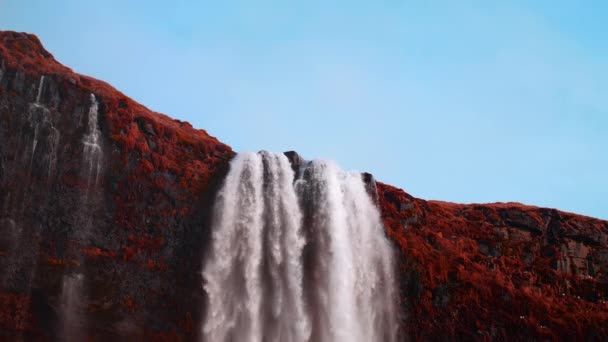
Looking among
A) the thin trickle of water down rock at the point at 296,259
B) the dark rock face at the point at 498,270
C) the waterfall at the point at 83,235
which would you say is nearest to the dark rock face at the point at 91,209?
the waterfall at the point at 83,235

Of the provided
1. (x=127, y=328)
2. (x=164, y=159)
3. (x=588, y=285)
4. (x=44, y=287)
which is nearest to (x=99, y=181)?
(x=164, y=159)

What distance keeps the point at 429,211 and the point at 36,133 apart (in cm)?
2784

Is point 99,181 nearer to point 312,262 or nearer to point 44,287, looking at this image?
point 44,287

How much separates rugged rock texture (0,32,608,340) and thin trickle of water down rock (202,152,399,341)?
3.97ft

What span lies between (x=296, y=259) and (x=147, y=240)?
9460mm

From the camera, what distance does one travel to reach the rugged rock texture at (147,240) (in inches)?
1286

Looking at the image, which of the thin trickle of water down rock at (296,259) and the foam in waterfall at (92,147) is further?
the foam in waterfall at (92,147)

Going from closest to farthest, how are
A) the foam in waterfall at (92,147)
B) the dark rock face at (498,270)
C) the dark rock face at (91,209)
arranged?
1. the dark rock face at (91,209)
2. the foam in waterfall at (92,147)
3. the dark rock face at (498,270)

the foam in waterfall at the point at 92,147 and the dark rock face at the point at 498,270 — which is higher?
the foam in waterfall at the point at 92,147

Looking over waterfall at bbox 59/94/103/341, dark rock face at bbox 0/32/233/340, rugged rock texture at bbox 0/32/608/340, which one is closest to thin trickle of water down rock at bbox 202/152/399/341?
rugged rock texture at bbox 0/32/608/340

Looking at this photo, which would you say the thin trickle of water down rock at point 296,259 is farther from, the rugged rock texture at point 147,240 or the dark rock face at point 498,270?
the dark rock face at point 498,270

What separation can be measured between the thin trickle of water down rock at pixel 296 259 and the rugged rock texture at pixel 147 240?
121 centimetres

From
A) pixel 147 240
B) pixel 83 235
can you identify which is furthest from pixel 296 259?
pixel 83 235

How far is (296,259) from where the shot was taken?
3572cm
